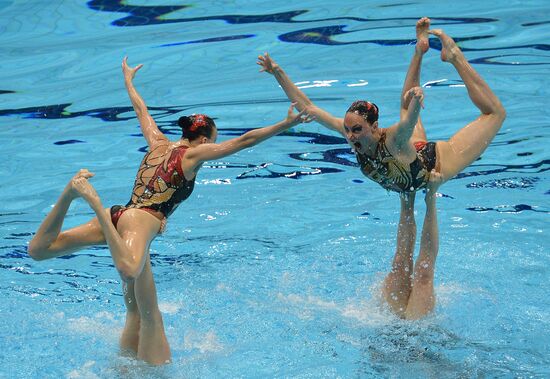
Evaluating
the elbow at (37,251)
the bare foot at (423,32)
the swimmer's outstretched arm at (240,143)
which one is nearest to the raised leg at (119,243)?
the elbow at (37,251)

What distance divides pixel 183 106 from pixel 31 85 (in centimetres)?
212

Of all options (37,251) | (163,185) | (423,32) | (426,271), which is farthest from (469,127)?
(37,251)

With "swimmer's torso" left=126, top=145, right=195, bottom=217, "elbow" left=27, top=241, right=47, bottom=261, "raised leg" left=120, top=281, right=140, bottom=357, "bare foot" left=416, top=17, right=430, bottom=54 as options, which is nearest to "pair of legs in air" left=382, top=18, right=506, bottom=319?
"bare foot" left=416, top=17, right=430, bottom=54

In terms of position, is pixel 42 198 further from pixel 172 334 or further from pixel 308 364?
pixel 308 364

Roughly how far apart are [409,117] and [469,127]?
3.41ft

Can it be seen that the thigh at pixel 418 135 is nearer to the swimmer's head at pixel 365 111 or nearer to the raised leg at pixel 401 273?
the raised leg at pixel 401 273

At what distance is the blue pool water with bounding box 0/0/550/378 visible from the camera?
691 cm

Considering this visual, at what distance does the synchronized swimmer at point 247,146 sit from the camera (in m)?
6.43

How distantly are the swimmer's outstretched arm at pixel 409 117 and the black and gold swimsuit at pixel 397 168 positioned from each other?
14cm

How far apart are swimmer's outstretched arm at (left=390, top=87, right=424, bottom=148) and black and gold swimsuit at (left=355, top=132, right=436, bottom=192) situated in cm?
14

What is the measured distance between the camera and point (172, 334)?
7.21 metres

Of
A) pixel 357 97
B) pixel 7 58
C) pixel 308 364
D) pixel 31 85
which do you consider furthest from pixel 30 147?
pixel 308 364

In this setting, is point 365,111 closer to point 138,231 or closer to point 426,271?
point 426,271

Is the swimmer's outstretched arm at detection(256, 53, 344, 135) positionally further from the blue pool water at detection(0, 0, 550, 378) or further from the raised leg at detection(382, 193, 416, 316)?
the blue pool water at detection(0, 0, 550, 378)
